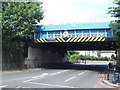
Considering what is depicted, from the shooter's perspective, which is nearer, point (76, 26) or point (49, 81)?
point (49, 81)

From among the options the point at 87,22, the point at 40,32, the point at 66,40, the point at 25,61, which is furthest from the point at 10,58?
the point at 87,22

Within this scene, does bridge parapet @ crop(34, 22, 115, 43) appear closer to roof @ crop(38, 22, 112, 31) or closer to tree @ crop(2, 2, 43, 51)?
roof @ crop(38, 22, 112, 31)

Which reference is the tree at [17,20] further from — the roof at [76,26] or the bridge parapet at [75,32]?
the bridge parapet at [75,32]

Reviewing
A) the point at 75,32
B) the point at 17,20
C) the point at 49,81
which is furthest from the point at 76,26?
the point at 49,81

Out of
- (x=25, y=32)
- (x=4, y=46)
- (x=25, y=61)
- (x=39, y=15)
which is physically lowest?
(x=25, y=61)

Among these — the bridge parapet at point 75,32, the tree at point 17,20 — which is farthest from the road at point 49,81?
the bridge parapet at point 75,32

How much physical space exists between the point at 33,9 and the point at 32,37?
532cm

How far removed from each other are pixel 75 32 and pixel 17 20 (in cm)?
917

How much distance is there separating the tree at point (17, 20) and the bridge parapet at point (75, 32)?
237cm

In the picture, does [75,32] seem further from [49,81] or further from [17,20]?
[49,81]

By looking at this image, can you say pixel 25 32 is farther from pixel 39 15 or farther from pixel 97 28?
pixel 97 28

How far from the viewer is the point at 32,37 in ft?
120

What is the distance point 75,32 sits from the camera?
34312mm

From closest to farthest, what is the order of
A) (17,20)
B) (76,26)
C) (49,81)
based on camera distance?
(49,81) → (17,20) → (76,26)
